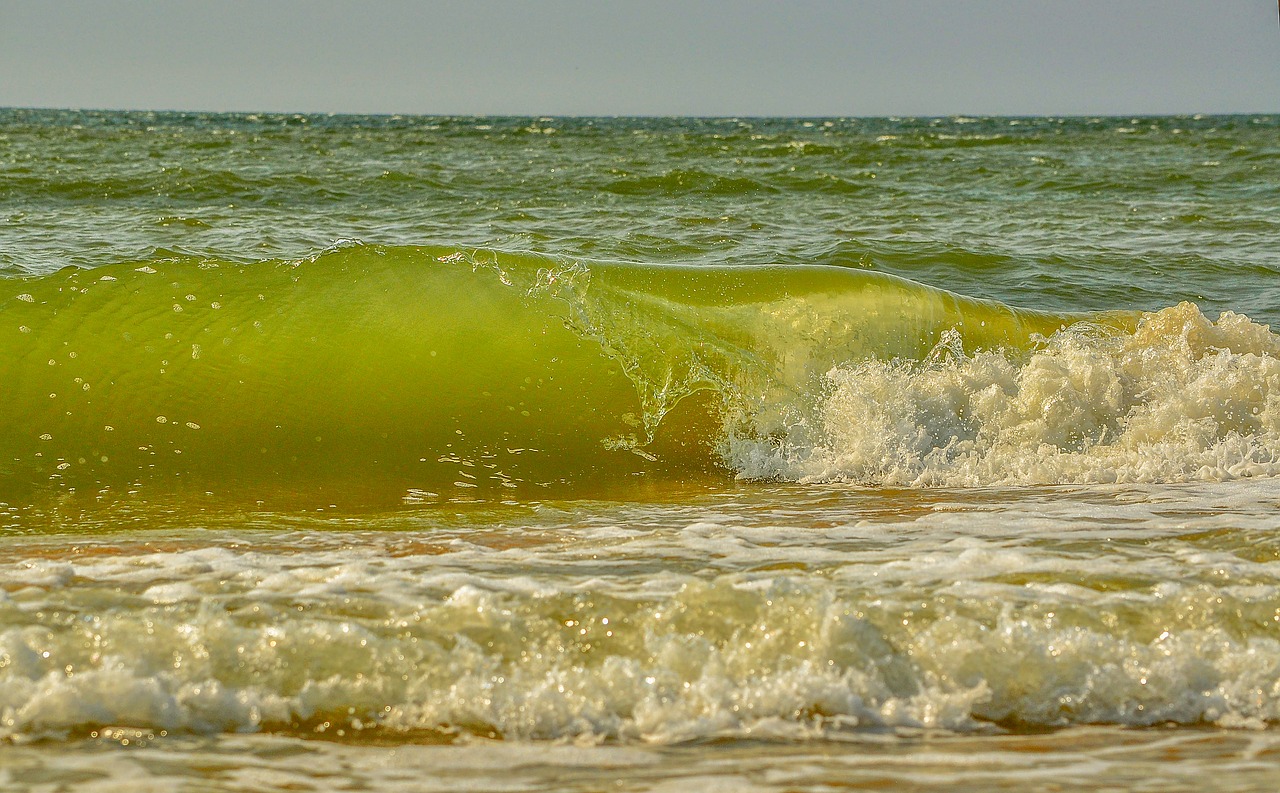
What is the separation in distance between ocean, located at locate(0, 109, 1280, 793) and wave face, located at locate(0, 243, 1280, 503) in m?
0.02

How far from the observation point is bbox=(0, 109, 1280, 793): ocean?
2.31 metres

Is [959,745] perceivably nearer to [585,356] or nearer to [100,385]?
[585,356]

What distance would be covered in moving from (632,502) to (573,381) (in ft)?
4.30

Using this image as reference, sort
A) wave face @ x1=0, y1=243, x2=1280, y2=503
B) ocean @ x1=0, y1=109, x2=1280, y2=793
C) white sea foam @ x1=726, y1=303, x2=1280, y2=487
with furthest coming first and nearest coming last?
wave face @ x1=0, y1=243, x2=1280, y2=503
white sea foam @ x1=726, y1=303, x2=1280, y2=487
ocean @ x1=0, y1=109, x2=1280, y2=793

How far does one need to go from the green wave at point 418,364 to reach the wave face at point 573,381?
1 centimetres

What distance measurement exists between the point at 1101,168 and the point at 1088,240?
6645 millimetres

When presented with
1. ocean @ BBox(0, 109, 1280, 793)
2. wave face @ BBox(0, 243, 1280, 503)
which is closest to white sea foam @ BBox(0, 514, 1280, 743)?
ocean @ BBox(0, 109, 1280, 793)

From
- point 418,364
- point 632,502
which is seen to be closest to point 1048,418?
point 632,502

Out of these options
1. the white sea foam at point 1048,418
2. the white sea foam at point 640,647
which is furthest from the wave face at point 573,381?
the white sea foam at point 640,647

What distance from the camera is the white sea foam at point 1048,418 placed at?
15.1 feet

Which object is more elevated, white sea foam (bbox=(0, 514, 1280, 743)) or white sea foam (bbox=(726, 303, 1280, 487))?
white sea foam (bbox=(726, 303, 1280, 487))

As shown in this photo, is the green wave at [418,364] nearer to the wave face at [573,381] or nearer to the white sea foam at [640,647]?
the wave face at [573,381]

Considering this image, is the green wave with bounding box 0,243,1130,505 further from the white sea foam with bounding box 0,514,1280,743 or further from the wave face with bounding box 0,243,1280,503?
the white sea foam with bounding box 0,514,1280,743

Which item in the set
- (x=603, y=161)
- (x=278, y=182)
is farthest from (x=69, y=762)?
(x=603, y=161)
